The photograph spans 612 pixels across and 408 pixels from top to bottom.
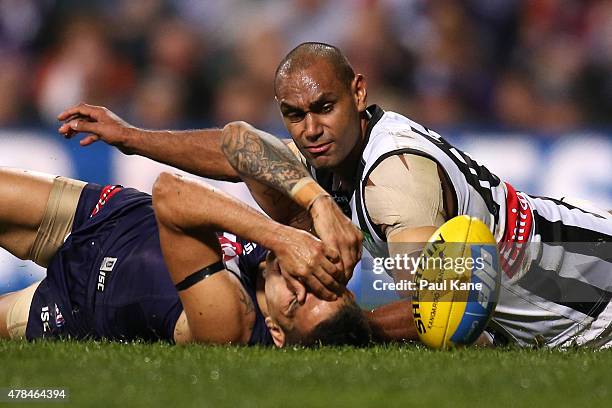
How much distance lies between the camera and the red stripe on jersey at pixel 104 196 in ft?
21.0

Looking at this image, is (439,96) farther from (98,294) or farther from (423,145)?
(98,294)

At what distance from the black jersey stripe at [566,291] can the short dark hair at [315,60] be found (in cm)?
150

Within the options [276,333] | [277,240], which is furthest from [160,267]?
[277,240]

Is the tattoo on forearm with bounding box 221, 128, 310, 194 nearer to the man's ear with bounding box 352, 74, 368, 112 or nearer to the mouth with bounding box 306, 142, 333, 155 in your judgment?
the mouth with bounding box 306, 142, 333, 155

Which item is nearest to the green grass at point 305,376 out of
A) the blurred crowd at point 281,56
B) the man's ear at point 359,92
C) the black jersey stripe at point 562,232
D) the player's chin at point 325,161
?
the black jersey stripe at point 562,232

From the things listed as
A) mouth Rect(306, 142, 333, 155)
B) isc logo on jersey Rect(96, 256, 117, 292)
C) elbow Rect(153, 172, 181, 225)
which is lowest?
isc logo on jersey Rect(96, 256, 117, 292)

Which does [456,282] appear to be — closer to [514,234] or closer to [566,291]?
[514,234]

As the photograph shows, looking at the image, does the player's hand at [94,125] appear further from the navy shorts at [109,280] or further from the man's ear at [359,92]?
the man's ear at [359,92]

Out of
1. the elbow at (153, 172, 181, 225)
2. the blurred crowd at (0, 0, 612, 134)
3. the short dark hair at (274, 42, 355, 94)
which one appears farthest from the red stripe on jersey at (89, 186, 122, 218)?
the blurred crowd at (0, 0, 612, 134)

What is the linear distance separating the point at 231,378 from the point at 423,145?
2040 mm

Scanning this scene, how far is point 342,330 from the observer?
207 inches

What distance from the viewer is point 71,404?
12.5ft

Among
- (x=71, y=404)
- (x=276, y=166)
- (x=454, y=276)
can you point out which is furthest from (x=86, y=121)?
(x=71, y=404)

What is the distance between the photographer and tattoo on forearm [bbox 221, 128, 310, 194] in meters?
5.44
